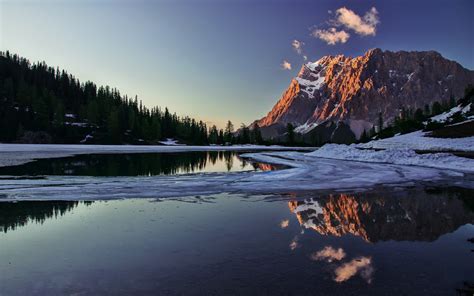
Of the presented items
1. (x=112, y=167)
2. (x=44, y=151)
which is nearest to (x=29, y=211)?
(x=112, y=167)

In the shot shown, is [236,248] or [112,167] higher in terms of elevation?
[112,167]

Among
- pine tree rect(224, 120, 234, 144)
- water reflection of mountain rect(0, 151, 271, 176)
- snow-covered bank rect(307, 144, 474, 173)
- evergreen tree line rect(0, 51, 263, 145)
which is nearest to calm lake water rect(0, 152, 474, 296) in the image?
water reflection of mountain rect(0, 151, 271, 176)

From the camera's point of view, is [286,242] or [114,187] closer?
[286,242]

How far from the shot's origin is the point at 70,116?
155m

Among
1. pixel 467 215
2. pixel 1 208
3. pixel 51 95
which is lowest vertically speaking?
pixel 467 215

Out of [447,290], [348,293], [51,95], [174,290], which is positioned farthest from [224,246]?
[51,95]

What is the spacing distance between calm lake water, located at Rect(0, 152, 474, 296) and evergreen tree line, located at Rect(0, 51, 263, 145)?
4799 inches

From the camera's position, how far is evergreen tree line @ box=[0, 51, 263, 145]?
406 ft

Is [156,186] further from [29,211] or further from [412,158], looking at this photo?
[412,158]

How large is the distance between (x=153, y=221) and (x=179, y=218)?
81 centimetres

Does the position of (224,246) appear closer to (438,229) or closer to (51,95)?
(438,229)

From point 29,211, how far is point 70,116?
16388 centimetres

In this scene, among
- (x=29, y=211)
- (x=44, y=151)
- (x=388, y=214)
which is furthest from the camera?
(x=44, y=151)

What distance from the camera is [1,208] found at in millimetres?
10961
